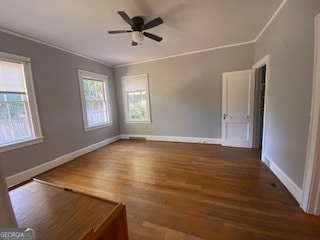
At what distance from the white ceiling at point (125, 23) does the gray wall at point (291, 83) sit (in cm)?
43

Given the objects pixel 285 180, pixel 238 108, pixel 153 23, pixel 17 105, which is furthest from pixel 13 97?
pixel 238 108

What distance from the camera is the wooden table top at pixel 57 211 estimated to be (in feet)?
2.43

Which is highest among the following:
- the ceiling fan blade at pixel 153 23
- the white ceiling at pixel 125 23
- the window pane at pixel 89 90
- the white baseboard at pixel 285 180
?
the white ceiling at pixel 125 23

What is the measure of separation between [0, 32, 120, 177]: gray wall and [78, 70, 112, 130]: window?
155 mm

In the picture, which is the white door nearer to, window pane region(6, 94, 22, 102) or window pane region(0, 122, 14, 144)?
window pane region(6, 94, 22, 102)

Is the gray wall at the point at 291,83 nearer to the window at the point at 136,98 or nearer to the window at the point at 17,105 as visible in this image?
the window at the point at 136,98

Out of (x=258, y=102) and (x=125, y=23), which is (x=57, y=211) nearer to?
(x=125, y=23)

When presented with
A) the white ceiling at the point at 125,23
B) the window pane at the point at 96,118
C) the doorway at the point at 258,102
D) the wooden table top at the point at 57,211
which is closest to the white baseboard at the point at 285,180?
the doorway at the point at 258,102

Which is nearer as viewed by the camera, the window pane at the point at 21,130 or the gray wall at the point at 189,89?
the window pane at the point at 21,130

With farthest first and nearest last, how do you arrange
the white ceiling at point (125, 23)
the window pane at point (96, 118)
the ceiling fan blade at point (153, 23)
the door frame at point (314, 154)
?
the window pane at point (96, 118)
the ceiling fan blade at point (153, 23)
the white ceiling at point (125, 23)
the door frame at point (314, 154)

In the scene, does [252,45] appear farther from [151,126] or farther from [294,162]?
[151,126]

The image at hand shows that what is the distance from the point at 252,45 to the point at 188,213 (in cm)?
393

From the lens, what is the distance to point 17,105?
2.79 metres

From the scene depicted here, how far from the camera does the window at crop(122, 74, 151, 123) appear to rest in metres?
5.04
